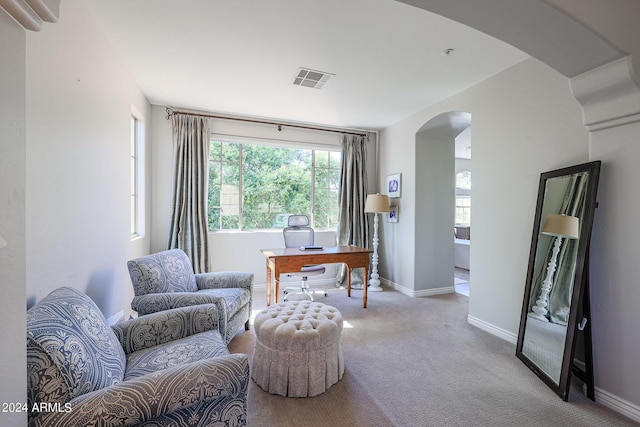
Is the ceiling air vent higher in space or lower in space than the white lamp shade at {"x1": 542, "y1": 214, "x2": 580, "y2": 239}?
higher

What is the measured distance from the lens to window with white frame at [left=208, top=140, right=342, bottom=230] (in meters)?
4.30

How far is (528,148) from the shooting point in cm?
258

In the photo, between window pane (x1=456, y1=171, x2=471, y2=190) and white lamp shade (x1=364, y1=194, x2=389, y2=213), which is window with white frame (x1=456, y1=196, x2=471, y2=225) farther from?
white lamp shade (x1=364, y1=194, x2=389, y2=213)

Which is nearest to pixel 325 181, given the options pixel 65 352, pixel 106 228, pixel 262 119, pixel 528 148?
pixel 262 119

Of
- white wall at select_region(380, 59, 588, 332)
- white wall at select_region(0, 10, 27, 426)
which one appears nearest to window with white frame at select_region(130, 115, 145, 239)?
white wall at select_region(0, 10, 27, 426)

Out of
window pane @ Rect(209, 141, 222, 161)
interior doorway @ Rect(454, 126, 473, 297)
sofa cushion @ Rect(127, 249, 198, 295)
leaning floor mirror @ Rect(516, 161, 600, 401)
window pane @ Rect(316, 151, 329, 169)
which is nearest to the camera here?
leaning floor mirror @ Rect(516, 161, 600, 401)

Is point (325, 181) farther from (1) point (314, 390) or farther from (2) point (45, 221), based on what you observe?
(2) point (45, 221)

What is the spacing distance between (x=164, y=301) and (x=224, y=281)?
750 mm

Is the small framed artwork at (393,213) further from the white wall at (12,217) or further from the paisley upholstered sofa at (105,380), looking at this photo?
the white wall at (12,217)

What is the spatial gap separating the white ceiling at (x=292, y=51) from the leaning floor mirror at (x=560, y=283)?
1.28m

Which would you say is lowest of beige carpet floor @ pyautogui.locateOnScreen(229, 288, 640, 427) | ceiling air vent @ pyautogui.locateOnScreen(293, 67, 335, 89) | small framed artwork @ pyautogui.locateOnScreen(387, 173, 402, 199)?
beige carpet floor @ pyautogui.locateOnScreen(229, 288, 640, 427)

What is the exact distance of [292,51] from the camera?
249cm

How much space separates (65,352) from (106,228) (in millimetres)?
1532

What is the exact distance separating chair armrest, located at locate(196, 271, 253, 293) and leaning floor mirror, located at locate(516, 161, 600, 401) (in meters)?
2.54
